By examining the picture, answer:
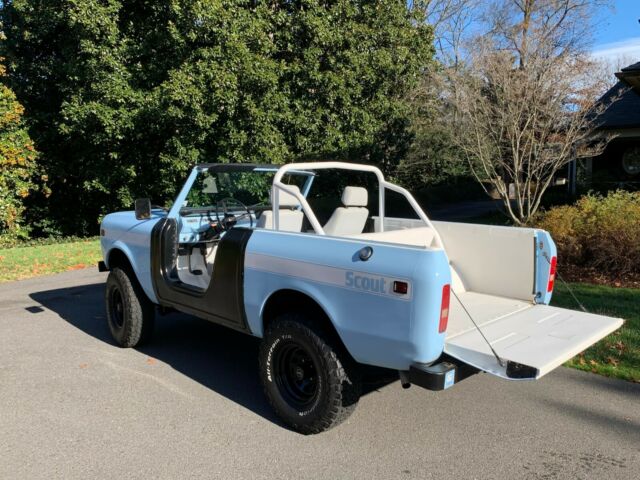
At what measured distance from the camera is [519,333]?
11.7 feet

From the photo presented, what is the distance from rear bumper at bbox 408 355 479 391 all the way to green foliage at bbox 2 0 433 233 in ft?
32.0

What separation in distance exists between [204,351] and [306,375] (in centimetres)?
205

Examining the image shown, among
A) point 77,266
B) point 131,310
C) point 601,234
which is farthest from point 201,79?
point 601,234

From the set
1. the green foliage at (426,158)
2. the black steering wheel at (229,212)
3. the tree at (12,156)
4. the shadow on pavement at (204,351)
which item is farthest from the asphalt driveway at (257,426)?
the green foliage at (426,158)

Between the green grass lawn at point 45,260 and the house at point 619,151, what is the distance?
51.6 feet

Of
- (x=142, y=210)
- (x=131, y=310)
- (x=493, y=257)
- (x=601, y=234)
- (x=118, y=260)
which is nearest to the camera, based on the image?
(x=493, y=257)

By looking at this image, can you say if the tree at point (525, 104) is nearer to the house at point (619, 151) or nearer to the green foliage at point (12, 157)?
the house at point (619, 151)

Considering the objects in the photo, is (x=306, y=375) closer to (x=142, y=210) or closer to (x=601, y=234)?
(x=142, y=210)

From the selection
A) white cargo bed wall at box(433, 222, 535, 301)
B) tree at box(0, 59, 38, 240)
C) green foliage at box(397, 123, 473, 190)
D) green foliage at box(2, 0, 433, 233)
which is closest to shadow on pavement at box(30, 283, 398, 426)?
white cargo bed wall at box(433, 222, 535, 301)

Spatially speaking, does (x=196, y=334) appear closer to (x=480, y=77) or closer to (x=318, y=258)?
(x=318, y=258)

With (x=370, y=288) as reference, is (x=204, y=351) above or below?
below

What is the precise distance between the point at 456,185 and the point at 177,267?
27.5 m

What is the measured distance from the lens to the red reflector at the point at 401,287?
2.96 metres

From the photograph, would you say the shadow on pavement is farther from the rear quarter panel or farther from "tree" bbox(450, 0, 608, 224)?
"tree" bbox(450, 0, 608, 224)
